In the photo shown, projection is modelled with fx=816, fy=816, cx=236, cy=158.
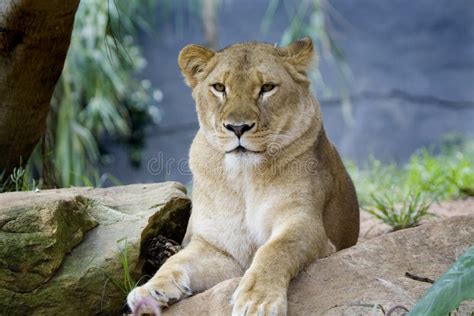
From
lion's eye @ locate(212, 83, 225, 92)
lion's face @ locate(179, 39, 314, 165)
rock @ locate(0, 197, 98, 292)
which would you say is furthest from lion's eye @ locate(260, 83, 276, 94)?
rock @ locate(0, 197, 98, 292)

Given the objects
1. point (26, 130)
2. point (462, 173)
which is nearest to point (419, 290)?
point (26, 130)

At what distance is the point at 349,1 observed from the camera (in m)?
12.2

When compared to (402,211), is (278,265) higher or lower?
higher

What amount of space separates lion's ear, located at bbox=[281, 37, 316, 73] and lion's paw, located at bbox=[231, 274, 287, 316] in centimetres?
117

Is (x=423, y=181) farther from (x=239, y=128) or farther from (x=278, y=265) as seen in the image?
(x=278, y=265)

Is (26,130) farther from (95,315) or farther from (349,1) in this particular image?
(349,1)

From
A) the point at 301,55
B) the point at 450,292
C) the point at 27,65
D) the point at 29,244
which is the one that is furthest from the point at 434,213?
the point at 450,292

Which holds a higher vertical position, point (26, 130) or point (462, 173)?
point (26, 130)

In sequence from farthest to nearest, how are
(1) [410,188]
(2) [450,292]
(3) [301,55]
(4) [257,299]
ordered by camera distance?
1. (1) [410,188]
2. (3) [301,55]
3. (4) [257,299]
4. (2) [450,292]

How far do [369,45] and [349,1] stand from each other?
2.38 feet

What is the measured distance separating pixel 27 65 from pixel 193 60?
3.05 ft

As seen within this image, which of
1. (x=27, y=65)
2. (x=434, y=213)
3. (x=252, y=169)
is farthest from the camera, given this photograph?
(x=434, y=213)

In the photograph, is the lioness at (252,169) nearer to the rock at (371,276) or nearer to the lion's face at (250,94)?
the lion's face at (250,94)

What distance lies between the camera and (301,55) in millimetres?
3678
